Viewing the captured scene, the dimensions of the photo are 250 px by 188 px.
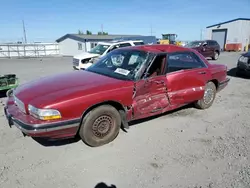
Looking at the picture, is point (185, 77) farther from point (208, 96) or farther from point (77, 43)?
point (77, 43)

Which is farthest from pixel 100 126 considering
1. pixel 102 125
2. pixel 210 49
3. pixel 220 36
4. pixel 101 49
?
pixel 220 36

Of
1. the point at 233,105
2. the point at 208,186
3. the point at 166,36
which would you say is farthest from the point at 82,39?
the point at 208,186

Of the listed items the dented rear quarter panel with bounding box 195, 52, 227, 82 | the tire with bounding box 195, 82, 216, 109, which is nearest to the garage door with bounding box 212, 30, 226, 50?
the dented rear quarter panel with bounding box 195, 52, 227, 82

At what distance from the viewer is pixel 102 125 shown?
334 cm

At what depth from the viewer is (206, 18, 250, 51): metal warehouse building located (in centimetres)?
2988

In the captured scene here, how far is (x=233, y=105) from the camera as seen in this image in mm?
5488

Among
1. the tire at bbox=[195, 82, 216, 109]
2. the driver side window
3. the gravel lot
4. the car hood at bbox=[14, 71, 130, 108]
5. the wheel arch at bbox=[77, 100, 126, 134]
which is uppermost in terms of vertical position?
the driver side window

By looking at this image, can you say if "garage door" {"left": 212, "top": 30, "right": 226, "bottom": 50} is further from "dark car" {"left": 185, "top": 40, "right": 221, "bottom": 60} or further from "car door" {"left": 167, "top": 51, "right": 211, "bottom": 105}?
"car door" {"left": 167, "top": 51, "right": 211, "bottom": 105}

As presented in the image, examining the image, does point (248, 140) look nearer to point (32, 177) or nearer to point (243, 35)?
Result: point (32, 177)

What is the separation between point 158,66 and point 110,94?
1.30 m

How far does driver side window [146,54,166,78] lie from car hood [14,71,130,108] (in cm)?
72

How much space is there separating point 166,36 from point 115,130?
103ft

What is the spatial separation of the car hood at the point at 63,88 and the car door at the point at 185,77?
1.21m

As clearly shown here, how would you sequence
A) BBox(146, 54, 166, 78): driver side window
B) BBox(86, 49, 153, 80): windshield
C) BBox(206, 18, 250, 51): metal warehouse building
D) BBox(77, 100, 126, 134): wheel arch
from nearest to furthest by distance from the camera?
BBox(77, 100, 126, 134): wheel arch, BBox(86, 49, 153, 80): windshield, BBox(146, 54, 166, 78): driver side window, BBox(206, 18, 250, 51): metal warehouse building
